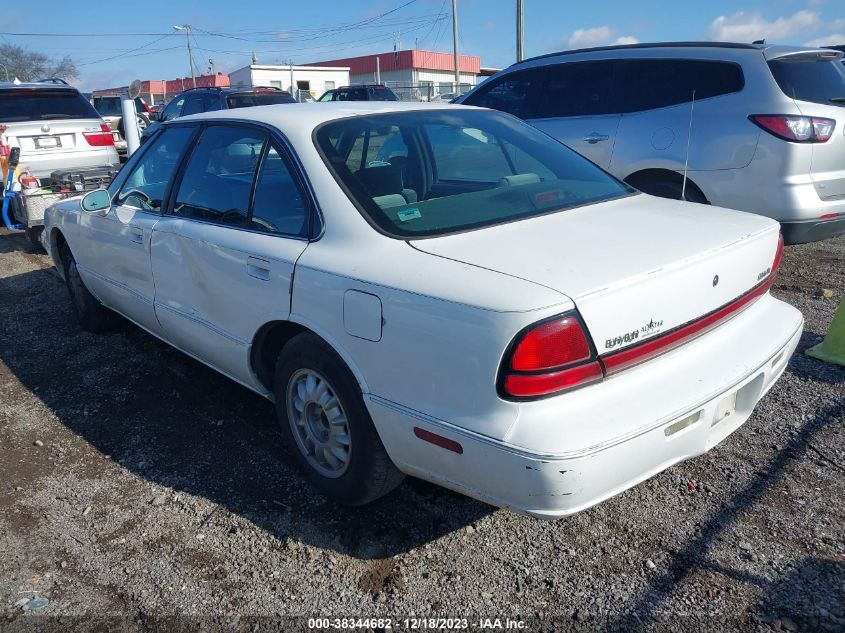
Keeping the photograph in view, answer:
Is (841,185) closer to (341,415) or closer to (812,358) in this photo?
(812,358)

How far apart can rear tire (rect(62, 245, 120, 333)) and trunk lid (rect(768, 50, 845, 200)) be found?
5.35 metres

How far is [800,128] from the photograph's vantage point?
5012mm

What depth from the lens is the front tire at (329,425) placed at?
262 cm

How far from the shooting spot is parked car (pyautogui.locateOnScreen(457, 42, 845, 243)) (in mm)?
5035

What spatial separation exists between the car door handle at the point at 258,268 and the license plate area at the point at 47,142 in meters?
7.60

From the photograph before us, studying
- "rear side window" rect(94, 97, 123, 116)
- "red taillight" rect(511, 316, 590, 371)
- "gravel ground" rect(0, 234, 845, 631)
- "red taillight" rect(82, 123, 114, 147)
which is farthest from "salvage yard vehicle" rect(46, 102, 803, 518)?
"rear side window" rect(94, 97, 123, 116)

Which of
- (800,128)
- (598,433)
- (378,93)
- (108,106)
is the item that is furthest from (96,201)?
(108,106)

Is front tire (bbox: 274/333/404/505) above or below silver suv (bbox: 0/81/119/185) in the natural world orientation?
below

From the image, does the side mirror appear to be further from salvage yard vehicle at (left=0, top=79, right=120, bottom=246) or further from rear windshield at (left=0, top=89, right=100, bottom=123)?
rear windshield at (left=0, top=89, right=100, bottom=123)

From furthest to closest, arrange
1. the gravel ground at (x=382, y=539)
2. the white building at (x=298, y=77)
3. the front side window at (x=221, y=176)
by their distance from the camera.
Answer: the white building at (x=298, y=77) < the front side window at (x=221, y=176) < the gravel ground at (x=382, y=539)

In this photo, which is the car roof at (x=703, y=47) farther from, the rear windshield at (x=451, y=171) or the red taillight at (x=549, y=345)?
the red taillight at (x=549, y=345)

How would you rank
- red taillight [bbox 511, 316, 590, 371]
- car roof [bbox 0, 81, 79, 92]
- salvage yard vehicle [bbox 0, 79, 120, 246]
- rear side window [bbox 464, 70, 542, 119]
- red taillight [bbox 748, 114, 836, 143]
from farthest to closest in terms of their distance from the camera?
car roof [bbox 0, 81, 79, 92] → salvage yard vehicle [bbox 0, 79, 120, 246] → rear side window [bbox 464, 70, 542, 119] → red taillight [bbox 748, 114, 836, 143] → red taillight [bbox 511, 316, 590, 371]

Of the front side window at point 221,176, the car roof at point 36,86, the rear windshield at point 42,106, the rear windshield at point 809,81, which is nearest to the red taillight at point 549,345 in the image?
the front side window at point 221,176

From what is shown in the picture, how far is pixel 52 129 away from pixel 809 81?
8.78 m
